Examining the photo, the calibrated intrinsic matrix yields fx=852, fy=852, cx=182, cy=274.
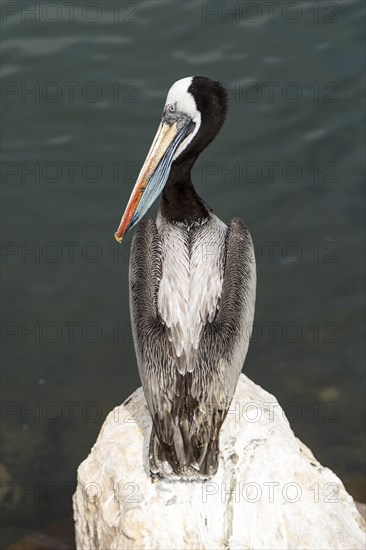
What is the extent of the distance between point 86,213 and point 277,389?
9.93ft

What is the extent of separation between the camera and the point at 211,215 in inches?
283

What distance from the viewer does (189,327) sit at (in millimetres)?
5977

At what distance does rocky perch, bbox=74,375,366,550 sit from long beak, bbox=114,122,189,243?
63.6 inches

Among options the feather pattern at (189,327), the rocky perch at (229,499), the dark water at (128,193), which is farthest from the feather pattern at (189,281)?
the dark water at (128,193)

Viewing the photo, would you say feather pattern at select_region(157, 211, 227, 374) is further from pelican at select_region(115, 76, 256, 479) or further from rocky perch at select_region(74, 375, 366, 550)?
rocky perch at select_region(74, 375, 366, 550)

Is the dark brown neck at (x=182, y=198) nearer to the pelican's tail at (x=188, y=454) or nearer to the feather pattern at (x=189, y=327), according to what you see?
the feather pattern at (x=189, y=327)

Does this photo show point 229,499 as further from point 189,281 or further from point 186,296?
point 189,281

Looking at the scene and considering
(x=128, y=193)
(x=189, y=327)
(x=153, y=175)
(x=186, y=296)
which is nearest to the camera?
(x=189, y=327)

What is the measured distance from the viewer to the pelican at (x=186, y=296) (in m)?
5.64

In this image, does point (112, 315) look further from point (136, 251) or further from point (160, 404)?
point (160, 404)

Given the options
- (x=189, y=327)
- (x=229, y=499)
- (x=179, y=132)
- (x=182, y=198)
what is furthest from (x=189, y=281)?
(x=229, y=499)

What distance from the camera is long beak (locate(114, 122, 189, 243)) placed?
663cm

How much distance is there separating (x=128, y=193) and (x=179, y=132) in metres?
3.24

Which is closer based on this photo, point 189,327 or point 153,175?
point 189,327
